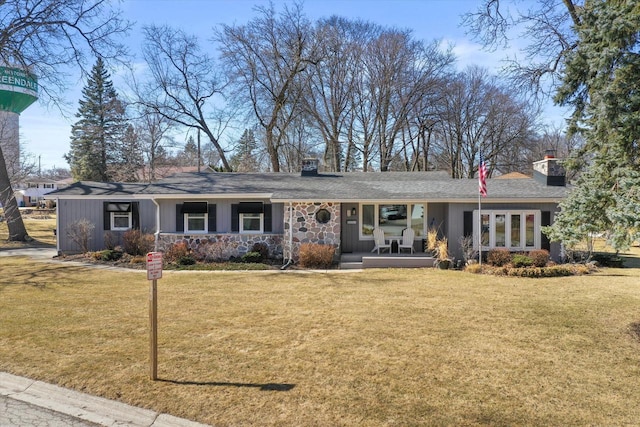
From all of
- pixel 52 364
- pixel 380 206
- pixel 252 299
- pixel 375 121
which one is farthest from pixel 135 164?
pixel 52 364

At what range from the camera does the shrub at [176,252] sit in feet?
49.7

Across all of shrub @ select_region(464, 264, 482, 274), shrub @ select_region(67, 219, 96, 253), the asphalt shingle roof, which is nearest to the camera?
shrub @ select_region(464, 264, 482, 274)

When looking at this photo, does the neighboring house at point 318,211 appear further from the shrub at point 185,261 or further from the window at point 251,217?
the shrub at point 185,261

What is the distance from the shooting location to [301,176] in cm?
1961

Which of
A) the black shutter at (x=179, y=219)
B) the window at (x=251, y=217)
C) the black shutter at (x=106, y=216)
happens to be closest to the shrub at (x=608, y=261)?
the window at (x=251, y=217)

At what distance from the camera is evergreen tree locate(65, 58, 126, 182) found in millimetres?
39781

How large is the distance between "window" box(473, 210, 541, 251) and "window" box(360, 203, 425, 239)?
2205 mm

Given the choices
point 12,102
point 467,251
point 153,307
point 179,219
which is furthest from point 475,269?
point 12,102

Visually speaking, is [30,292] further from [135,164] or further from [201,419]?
[135,164]

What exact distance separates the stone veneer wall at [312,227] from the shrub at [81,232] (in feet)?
28.8

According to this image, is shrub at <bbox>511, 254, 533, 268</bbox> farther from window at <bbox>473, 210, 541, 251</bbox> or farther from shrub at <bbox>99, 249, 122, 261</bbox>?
shrub at <bbox>99, 249, 122, 261</bbox>

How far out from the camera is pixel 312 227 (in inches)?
600

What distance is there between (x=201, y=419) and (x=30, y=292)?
8.47 m

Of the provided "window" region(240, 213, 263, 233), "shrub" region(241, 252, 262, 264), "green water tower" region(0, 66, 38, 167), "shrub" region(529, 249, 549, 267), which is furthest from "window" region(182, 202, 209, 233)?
"green water tower" region(0, 66, 38, 167)
